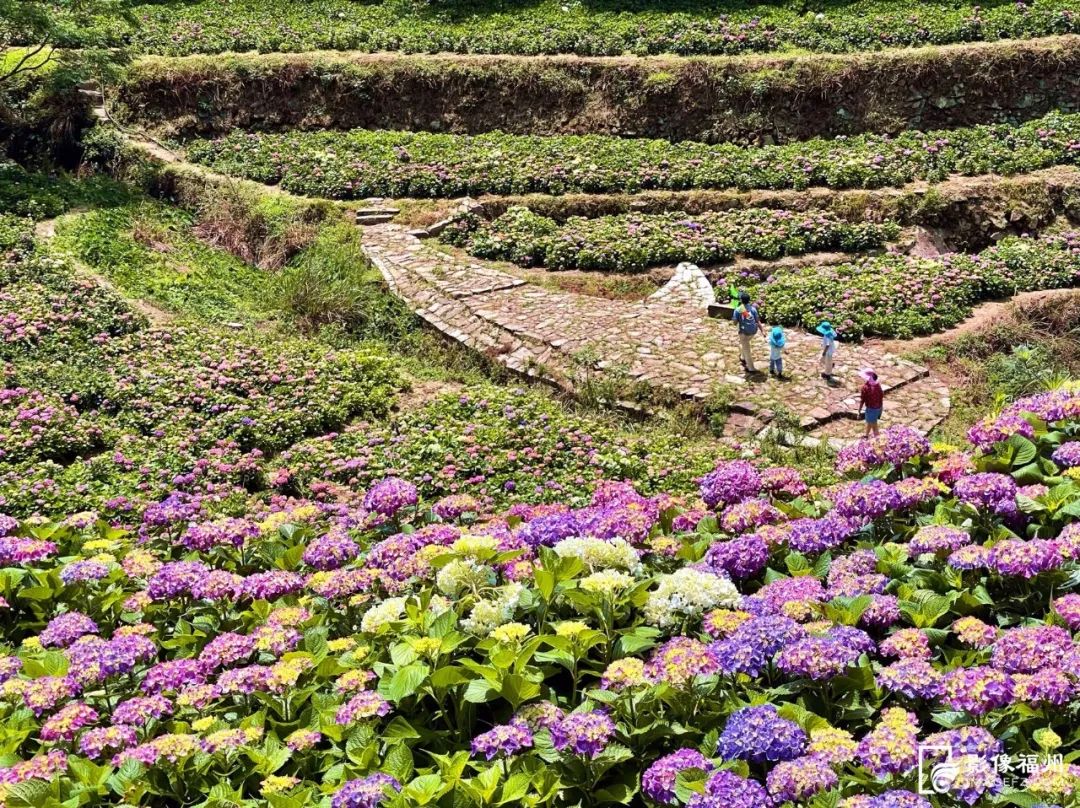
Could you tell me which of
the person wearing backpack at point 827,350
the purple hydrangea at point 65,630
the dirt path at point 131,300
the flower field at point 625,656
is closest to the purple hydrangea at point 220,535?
the flower field at point 625,656

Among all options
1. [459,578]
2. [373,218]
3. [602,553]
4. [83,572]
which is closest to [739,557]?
[602,553]

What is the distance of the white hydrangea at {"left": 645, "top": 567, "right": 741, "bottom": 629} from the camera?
445 centimetres

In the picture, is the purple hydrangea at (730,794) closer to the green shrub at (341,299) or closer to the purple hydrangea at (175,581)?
the purple hydrangea at (175,581)

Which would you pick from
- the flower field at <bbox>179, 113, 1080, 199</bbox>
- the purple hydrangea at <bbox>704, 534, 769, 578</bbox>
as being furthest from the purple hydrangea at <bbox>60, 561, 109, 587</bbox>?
the flower field at <bbox>179, 113, 1080, 199</bbox>

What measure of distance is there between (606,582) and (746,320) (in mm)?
8039

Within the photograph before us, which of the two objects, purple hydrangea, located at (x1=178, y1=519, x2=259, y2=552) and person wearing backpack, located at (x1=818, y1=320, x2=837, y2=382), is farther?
person wearing backpack, located at (x1=818, y1=320, x2=837, y2=382)

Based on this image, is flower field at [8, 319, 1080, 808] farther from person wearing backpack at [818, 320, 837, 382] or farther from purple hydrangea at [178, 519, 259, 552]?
person wearing backpack at [818, 320, 837, 382]

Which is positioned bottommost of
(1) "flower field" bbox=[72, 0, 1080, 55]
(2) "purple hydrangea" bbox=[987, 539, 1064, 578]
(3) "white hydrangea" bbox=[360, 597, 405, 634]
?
(3) "white hydrangea" bbox=[360, 597, 405, 634]

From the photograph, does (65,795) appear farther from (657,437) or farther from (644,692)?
(657,437)

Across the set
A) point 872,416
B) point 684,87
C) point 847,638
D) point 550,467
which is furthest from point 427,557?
point 684,87

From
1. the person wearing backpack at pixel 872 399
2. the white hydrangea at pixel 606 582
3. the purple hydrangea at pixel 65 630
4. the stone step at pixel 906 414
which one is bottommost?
the stone step at pixel 906 414

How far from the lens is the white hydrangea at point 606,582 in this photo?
445cm

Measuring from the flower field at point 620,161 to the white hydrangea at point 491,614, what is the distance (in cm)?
1451

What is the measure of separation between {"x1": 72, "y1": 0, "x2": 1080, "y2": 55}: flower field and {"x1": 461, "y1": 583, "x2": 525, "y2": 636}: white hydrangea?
1897cm
